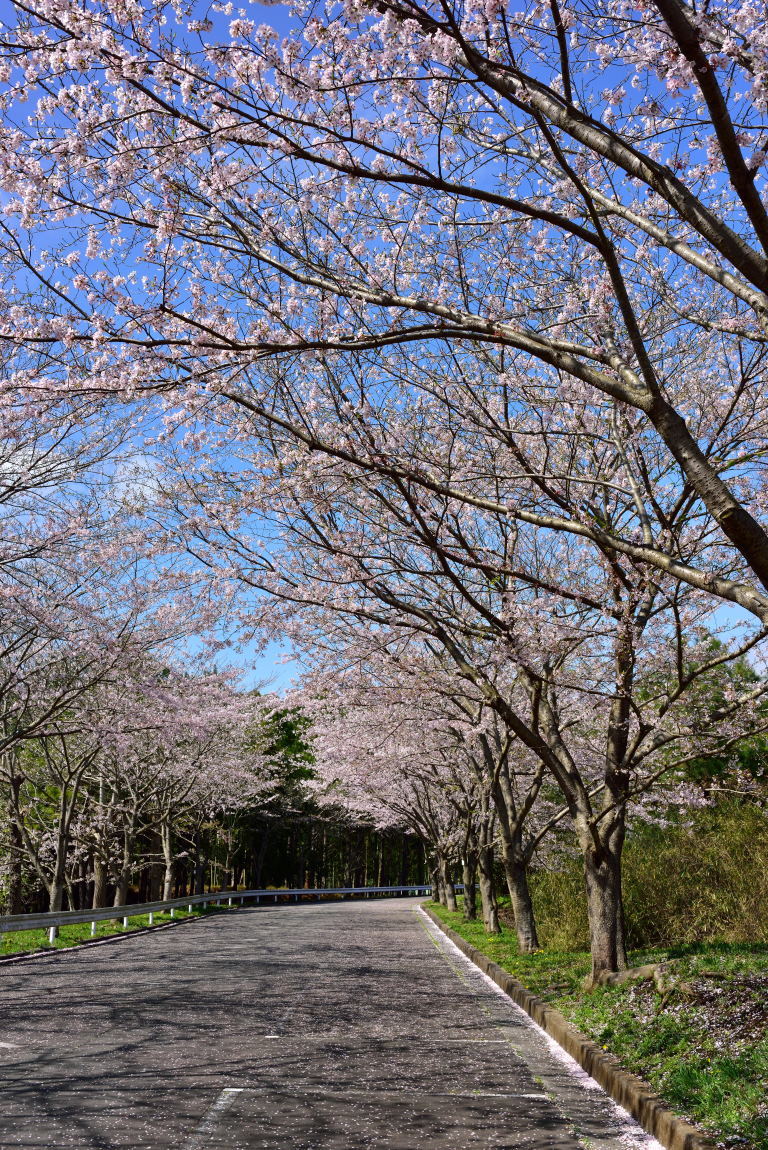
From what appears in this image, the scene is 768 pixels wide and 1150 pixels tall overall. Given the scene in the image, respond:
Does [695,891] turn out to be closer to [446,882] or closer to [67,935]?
[67,935]

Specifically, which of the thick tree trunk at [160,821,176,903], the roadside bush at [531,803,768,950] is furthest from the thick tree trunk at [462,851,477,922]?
the thick tree trunk at [160,821,176,903]

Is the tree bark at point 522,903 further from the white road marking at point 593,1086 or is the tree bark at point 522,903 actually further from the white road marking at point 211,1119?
the white road marking at point 211,1119

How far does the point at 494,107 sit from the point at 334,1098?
7358mm

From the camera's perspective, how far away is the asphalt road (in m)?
5.57

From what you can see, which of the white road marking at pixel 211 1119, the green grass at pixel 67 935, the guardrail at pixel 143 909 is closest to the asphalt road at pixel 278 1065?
the white road marking at pixel 211 1119

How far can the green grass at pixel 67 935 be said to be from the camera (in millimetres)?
17422

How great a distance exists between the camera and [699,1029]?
7.39 metres

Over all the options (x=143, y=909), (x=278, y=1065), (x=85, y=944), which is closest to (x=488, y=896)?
(x=85, y=944)

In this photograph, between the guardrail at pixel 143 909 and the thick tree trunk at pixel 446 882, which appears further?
the thick tree trunk at pixel 446 882

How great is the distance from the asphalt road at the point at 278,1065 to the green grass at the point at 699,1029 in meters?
0.45

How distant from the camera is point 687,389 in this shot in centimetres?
1141

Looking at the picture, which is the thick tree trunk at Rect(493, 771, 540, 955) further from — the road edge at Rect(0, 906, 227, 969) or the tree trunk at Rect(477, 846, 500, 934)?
the road edge at Rect(0, 906, 227, 969)

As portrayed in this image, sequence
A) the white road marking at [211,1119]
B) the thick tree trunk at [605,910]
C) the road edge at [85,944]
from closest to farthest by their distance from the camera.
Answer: the white road marking at [211,1119], the thick tree trunk at [605,910], the road edge at [85,944]

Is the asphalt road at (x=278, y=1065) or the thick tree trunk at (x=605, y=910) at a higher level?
the thick tree trunk at (x=605, y=910)
